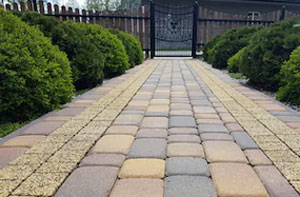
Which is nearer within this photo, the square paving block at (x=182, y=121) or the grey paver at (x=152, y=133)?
the grey paver at (x=152, y=133)

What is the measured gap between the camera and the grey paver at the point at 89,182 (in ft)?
4.20

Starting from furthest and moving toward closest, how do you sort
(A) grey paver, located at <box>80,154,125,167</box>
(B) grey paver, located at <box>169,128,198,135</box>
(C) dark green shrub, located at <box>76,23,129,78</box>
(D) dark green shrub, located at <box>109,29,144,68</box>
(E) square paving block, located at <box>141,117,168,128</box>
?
(D) dark green shrub, located at <box>109,29,144,68</box>, (C) dark green shrub, located at <box>76,23,129,78</box>, (E) square paving block, located at <box>141,117,168,128</box>, (B) grey paver, located at <box>169,128,198,135</box>, (A) grey paver, located at <box>80,154,125,167</box>

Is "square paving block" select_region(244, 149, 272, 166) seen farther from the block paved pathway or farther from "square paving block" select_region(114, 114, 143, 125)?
"square paving block" select_region(114, 114, 143, 125)

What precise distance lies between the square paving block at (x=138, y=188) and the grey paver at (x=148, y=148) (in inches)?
12.1

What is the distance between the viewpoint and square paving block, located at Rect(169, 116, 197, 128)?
230cm

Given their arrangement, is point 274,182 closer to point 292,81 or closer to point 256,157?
point 256,157

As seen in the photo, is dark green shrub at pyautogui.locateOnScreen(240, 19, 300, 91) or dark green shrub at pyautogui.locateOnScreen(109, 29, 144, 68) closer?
dark green shrub at pyautogui.locateOnScreen(240, 19, 300, 91)

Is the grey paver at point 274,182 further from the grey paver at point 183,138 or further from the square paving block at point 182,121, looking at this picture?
the square paving block at point 182,121

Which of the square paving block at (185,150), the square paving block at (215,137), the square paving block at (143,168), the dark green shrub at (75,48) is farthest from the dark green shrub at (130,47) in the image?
the square paving block at (143,168)

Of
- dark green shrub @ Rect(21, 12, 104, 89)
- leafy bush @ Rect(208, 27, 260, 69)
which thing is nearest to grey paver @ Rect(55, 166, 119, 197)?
dark green shrub @ Rect(21, 12, 104, 89)

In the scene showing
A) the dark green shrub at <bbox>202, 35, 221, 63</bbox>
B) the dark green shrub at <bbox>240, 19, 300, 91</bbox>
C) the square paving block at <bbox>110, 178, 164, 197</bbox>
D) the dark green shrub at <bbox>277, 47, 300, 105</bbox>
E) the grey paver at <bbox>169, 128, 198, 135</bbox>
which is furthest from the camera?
the dark green shrub at <bbox>202, 35, 221, 63</bbox>

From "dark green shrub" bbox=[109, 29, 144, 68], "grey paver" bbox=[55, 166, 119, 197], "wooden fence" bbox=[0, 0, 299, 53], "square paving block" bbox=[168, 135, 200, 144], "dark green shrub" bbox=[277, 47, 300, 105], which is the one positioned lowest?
"grey paver" bbox=[55, 166, 119, 197]

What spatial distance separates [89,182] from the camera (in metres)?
1.38

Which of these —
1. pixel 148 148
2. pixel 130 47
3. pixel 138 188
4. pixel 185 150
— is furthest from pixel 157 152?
pixel 130 47
